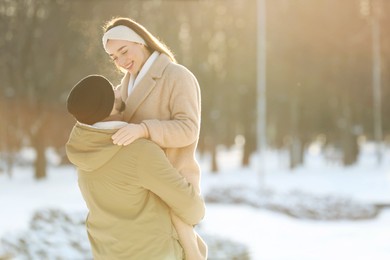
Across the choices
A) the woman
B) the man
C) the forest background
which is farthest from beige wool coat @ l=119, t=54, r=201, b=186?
the forest background

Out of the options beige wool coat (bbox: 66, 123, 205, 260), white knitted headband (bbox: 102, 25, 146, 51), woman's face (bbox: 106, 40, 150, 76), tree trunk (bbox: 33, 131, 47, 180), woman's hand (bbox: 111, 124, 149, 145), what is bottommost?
tree trunk (bbox: 33, 131, 47, 180)

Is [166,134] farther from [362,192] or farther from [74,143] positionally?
[362,192]

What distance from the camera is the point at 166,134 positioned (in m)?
2.95

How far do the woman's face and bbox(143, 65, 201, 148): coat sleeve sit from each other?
149 millimetres

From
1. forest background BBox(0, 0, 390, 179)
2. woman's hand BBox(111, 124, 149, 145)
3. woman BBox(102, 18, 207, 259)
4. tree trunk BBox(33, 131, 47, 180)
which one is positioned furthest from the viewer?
tree trunk BBox(33, 131, 47, 180)

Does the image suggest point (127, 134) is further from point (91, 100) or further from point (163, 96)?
point (163, 96)

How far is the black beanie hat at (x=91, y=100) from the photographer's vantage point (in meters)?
2.88

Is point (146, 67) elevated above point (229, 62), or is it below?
above

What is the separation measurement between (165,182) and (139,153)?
0.50 feet

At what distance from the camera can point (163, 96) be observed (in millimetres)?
3121

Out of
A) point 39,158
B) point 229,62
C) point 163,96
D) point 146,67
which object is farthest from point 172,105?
point 229,62

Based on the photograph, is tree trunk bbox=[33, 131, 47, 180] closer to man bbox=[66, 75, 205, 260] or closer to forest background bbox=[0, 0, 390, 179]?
forest background bbox=[0, 0, 390, 179]

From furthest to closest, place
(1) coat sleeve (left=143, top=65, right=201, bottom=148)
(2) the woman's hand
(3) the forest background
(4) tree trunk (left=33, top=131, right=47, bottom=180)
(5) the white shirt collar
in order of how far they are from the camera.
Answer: (4) tree trunk (left=33, top=131, right=47, bottom=180) → (3) the forest background → (5) the white shirt collar → (1) coat sleeve (left=143, top=65, right=201, bottom=148) → (2) the woman's hand

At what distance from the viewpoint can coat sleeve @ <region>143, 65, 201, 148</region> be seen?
2.95m
